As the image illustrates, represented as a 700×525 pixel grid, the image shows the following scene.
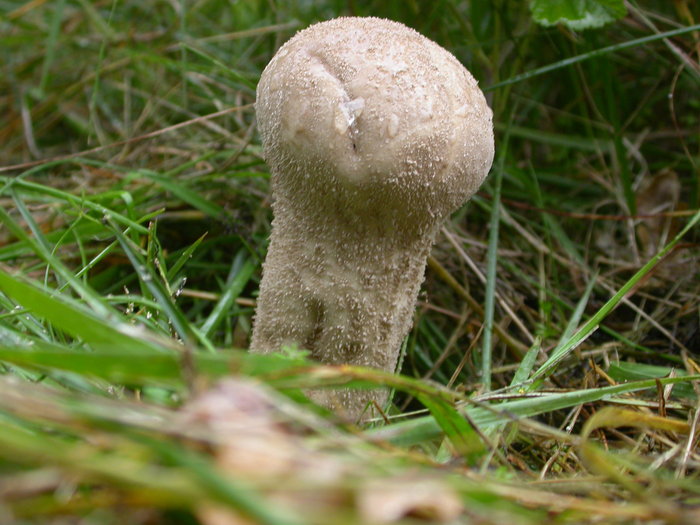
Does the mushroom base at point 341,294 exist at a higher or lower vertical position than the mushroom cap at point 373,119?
lower

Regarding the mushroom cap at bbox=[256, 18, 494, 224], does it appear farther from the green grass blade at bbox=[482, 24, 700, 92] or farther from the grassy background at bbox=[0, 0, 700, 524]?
the green grass blade at bbox=[482, 24, 700, 92]

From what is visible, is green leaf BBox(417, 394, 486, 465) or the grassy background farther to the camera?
green leaf BBox(417, 394, 486, 465)

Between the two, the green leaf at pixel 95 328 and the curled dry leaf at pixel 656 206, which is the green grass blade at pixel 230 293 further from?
the curled dry leaf at pixel 656 206

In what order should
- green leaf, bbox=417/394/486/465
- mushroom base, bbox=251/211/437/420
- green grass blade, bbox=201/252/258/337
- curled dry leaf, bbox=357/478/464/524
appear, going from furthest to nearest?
1. green grass blade, bbox=201/252/258/337
2. mushroom base, bbox=251/211/437/420
3. green leaf, bbox=417/394/486/465
4. curled dry leaf, bbox=357/478/464/524

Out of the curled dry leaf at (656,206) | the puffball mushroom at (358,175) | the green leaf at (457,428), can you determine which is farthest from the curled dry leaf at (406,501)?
the curled dry leaf at (656,206)

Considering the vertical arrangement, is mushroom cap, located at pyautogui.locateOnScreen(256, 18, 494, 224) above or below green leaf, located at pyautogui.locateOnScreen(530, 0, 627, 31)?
below

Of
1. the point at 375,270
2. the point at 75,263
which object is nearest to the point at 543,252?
the point at 375,270

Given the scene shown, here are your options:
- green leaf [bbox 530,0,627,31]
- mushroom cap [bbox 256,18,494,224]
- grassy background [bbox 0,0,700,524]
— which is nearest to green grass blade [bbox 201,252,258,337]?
grassy background [bbox 0,0,700,524]

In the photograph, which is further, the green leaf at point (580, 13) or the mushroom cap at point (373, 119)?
the green leaf at point (580, 13)
